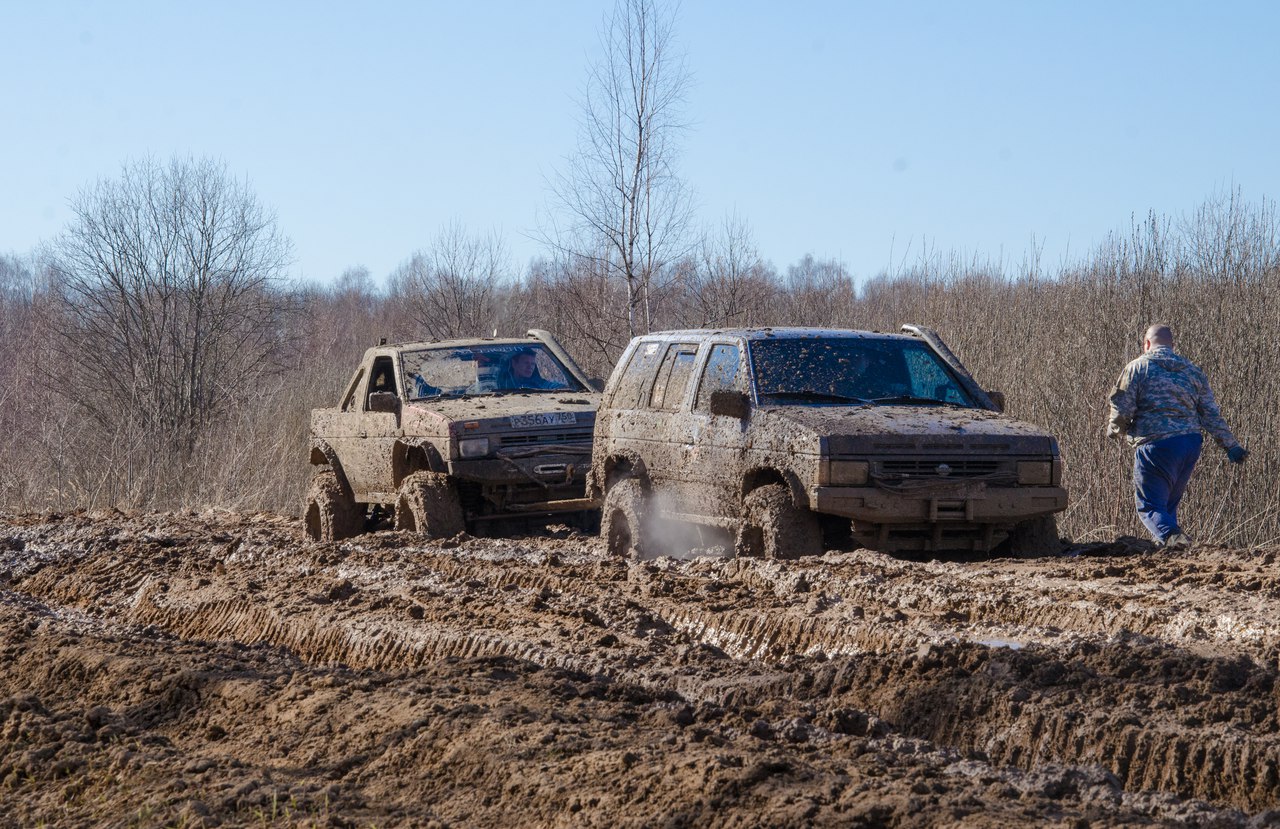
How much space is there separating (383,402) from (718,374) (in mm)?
3729

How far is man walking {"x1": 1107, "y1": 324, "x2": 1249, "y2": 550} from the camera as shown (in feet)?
37.8

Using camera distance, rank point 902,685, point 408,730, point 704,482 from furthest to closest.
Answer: point 704,482 → point 902,685 → point 408,730

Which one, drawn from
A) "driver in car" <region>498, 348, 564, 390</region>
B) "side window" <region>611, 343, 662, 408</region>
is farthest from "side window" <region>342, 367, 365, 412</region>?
"side window" <region>611, 343, 662, 408</region>

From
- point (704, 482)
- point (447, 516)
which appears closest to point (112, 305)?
point (447, 516)

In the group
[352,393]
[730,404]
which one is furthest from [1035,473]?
[352,393]

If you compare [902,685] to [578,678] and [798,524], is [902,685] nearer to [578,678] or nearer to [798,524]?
[578,678]

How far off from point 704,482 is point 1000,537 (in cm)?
204

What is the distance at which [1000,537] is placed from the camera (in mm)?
9766

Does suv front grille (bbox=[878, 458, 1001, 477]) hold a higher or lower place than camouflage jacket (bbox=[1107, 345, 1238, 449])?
lower

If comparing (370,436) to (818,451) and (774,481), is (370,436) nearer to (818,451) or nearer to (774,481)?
(774,481)

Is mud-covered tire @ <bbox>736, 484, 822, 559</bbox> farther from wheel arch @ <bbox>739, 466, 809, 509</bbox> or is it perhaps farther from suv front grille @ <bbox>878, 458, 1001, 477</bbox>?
suv front grille @ <bbox>878, 458, 1001, 477</bbox>

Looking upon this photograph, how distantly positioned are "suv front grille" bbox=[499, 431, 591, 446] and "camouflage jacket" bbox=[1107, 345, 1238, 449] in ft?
14.1

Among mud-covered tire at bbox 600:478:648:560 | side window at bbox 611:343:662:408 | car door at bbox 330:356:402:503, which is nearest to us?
mud-covered tire at bbox 600:478:648:560

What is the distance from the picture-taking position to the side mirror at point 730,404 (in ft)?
32.0
